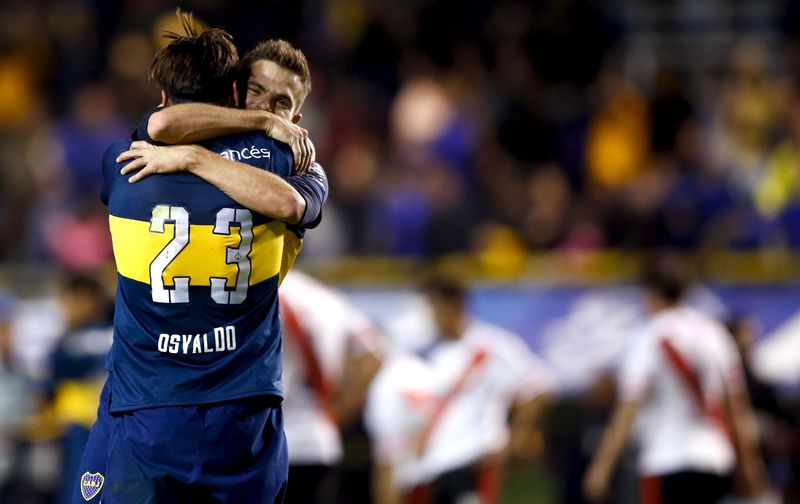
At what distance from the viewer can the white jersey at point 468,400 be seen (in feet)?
32.4

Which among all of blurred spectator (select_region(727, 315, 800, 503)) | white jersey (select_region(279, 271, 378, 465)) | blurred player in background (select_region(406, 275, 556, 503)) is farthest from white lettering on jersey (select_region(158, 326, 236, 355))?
blurred spectator (select_region(727, 315, 800, 503))

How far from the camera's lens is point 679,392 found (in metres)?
8.72

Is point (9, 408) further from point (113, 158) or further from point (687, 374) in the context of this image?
point (113, 158)

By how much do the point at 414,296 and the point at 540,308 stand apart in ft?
3.62

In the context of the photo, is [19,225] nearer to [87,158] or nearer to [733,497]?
[87,158]

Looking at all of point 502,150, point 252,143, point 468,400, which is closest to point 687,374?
point 468,400

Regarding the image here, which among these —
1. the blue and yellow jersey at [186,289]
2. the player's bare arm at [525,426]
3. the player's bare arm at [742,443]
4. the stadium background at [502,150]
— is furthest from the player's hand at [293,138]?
the stadium background at [502,150]

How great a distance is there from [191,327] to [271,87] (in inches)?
40.6

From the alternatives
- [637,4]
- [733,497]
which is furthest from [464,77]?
[733,497]

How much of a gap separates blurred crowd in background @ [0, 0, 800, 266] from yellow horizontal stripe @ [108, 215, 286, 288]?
8699 mm

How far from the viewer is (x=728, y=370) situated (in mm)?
8883

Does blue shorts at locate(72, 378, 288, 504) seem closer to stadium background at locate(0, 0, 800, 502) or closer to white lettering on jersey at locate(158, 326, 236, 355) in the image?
white lettering on jersey at locate(158, 326, 236, 355)

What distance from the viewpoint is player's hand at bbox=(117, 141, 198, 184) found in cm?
489

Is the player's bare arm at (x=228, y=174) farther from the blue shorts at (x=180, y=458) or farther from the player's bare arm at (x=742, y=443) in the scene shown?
the player's bare arm at (x=742, y=443)
